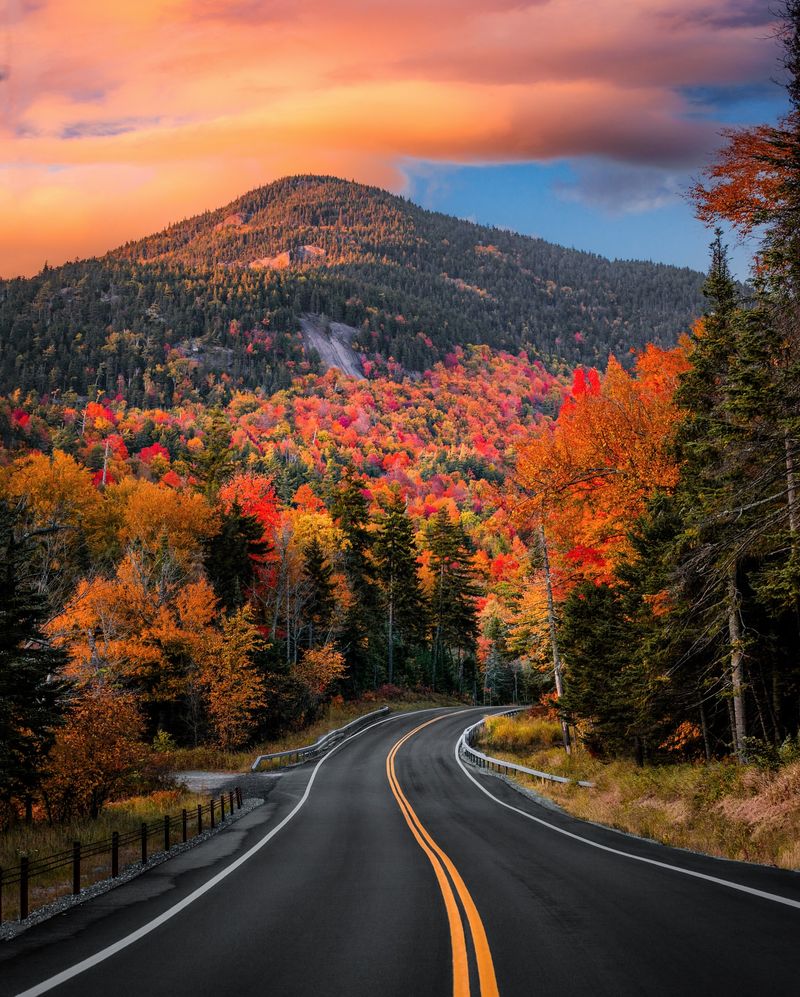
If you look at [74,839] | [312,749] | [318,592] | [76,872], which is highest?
[318,592]

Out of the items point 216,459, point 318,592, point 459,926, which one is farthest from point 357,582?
point 459,926

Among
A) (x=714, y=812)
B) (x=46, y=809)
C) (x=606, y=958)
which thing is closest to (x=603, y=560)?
(x=714, y=812)

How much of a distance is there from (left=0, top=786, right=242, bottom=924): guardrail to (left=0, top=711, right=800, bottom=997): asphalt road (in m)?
→ 0.73

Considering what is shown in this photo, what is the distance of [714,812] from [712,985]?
10040mm

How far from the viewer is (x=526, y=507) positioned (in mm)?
21531

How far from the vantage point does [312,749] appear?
41.2m

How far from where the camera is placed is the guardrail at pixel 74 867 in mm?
10117

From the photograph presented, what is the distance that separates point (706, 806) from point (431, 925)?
31.2 feet

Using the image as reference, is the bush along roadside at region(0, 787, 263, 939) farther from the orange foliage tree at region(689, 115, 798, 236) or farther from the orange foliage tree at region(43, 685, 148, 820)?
the orange foliage tree at region(689, 115, 798, 236)

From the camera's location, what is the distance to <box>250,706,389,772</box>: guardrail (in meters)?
36.8

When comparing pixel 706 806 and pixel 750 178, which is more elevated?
pixel 750 178

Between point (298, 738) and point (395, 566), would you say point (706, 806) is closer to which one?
point (298, 738)

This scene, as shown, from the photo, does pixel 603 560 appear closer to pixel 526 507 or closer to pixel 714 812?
pixel 526 507

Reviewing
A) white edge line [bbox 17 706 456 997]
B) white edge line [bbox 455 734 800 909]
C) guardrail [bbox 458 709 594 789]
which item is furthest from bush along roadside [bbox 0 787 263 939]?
guardrail [bbox 458 709 594 789]
